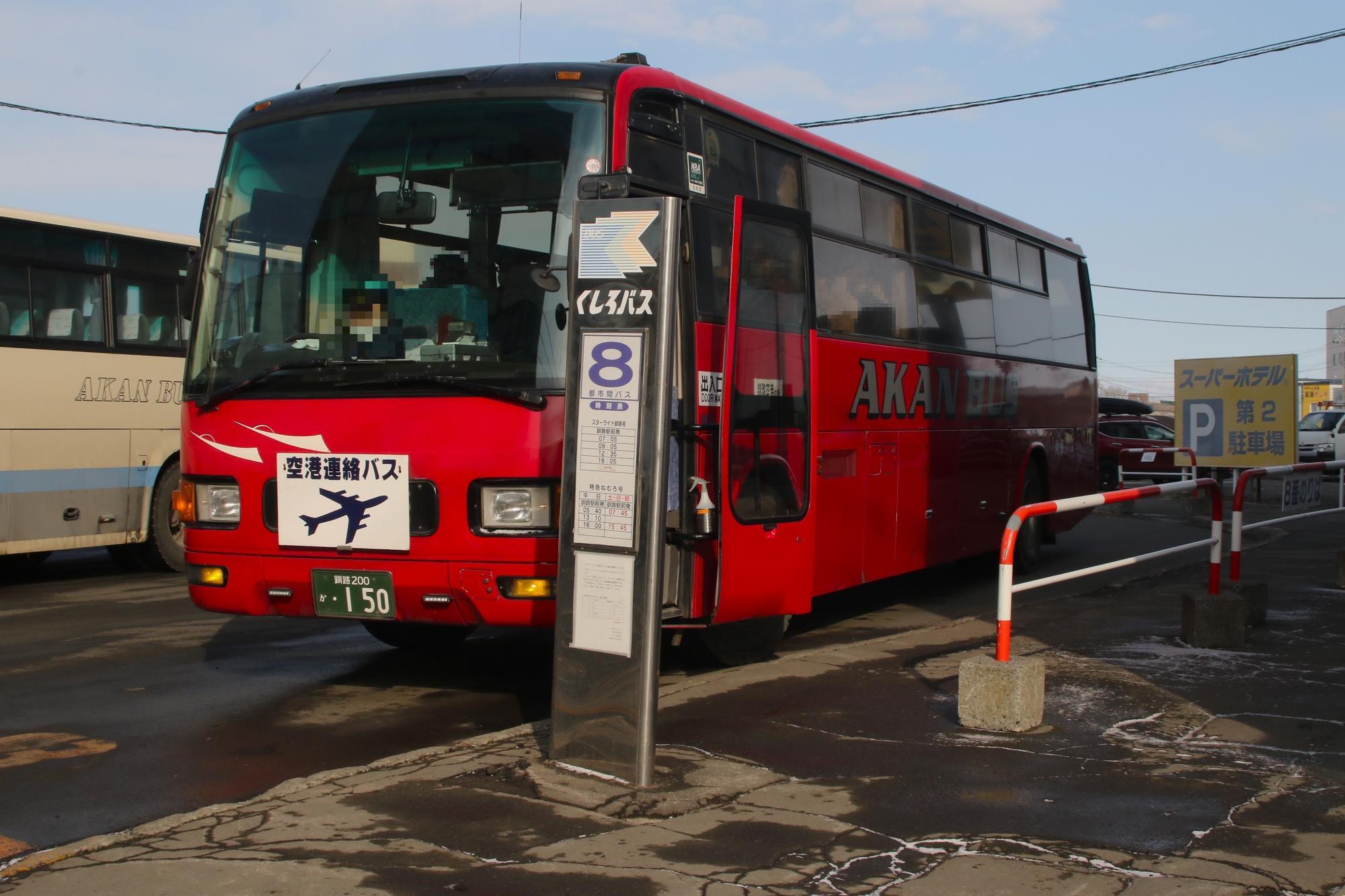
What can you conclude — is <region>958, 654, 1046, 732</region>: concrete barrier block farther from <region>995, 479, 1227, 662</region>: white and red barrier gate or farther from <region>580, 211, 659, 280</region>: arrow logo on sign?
<region>580, 211, 659, 280</region>: arrow logo on sign

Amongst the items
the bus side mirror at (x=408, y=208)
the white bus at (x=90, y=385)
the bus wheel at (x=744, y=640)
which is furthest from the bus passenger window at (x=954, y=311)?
the white bus at (x=90, y=385)

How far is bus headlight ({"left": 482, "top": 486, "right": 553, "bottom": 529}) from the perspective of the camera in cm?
652

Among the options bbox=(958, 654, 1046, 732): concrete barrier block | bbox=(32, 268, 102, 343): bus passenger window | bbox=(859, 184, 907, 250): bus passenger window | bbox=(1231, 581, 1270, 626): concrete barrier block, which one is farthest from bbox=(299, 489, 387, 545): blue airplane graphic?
bbox=(32, 268, 102, 343): bus passenger window

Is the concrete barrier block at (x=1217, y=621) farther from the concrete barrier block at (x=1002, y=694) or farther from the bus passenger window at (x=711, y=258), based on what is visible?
the bus passenger window at (x=711, y=258)

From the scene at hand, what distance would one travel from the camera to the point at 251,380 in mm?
7020

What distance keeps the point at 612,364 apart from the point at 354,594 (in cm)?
214

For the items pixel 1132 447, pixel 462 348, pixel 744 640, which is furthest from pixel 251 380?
pixel 1132 447

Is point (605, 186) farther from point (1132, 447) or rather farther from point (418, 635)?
point (1132, 447)

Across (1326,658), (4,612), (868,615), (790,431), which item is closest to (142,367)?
(4,612)

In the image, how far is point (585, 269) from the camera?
563 centimetres

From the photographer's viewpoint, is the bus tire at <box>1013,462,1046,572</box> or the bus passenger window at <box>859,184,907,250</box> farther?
the bus tire at <box>1013,462,1046,572</box>

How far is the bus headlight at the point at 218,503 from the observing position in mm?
7156

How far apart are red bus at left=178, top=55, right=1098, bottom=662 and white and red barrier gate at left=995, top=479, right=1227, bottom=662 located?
1385 millimetres

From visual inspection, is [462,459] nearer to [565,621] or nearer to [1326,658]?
[565,621]
